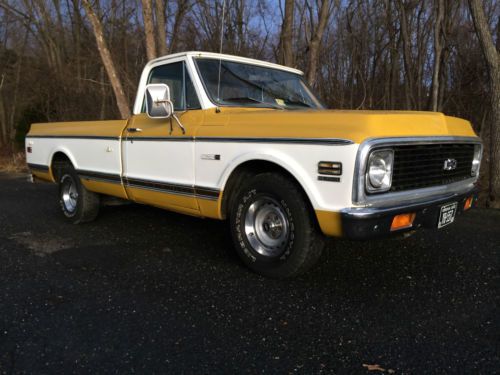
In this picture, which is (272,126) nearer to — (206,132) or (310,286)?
(206,132)

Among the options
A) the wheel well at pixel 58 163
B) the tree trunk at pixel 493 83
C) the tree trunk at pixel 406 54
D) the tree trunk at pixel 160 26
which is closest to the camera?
the wheel well at pixel 58 163

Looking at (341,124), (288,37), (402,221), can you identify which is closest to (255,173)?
(341,124)

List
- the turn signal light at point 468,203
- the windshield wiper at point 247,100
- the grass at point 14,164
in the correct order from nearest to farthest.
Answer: the turn signal light at point 468,203, the windshield wiper at point 247,100, the grass at point 14,164

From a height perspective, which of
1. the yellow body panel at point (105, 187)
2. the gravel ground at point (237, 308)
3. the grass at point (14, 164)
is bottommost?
the grass at point (14, 164)

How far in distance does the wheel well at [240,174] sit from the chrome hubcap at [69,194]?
9.08ft

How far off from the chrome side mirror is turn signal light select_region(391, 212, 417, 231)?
7.07ft

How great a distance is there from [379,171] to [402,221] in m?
0.41

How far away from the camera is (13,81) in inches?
806

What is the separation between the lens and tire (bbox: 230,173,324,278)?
10.4ft

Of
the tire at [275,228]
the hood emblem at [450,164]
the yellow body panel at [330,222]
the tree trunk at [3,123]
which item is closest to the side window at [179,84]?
the tire at [275,228]

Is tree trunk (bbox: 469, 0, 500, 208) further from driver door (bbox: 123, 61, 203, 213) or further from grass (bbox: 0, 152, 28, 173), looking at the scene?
grass (bbox: 0, 152, 28, 173)

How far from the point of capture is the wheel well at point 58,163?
5.75m

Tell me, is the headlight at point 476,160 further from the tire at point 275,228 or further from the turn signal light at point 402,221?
the tire at point 275,228

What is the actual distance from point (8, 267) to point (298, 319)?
2716 mm
